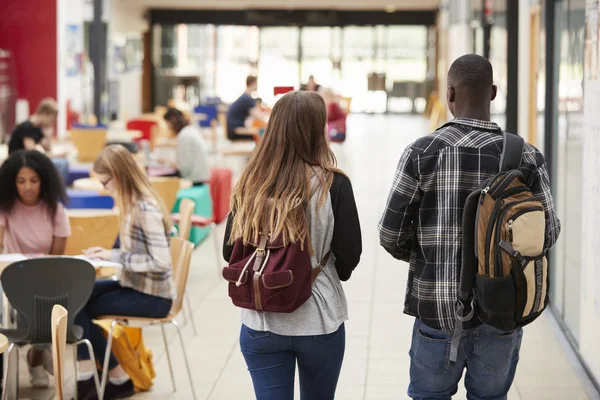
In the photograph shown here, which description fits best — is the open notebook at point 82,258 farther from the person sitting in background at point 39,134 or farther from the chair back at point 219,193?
the chair back at point 219,193

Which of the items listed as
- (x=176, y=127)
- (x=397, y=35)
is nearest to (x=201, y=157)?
(x=176, y=127)

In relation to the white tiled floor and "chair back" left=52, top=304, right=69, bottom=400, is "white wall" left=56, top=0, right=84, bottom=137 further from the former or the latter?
"chair back" left=52, top=304, right=69, bottom=400

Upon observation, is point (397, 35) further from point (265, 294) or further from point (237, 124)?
point (265, 294)

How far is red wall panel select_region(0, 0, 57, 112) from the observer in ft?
64.7

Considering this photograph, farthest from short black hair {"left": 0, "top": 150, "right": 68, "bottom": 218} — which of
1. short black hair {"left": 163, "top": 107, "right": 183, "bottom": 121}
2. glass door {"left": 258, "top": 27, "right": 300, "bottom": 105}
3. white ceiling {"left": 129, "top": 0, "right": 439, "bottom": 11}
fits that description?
glass door {"left": 258, "top": 27, "right": 300, "bottom": 105}

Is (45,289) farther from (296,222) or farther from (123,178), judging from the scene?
(296,222)

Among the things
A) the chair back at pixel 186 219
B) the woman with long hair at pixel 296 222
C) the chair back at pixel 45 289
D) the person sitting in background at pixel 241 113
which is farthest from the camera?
the person sitting in background at pixel 241 113

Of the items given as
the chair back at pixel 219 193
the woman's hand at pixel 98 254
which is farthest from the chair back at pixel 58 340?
the chair back at pixel 219 193

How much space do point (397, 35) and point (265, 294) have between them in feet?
101

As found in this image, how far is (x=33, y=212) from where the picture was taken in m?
5.88

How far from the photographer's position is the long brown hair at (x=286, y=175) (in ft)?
10.5

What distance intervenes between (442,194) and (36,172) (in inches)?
125

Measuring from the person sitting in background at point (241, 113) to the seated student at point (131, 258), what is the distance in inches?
433

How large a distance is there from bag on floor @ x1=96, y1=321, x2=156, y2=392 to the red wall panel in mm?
14792
